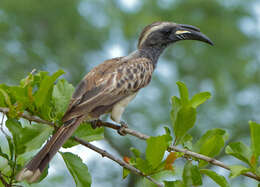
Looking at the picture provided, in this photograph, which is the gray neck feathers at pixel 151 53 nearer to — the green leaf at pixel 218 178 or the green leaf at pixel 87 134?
the green leaf at pixel 87 134

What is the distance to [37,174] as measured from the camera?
1.93 m

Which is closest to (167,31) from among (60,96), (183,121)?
(183,121)

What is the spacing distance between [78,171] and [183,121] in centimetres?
59

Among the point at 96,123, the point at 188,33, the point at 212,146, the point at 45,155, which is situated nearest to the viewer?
the point at 212,146

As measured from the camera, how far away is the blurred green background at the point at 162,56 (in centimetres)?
1211

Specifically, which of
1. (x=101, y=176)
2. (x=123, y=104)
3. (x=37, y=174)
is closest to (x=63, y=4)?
(x=101, y=176)

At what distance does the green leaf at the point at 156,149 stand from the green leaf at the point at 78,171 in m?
0.32

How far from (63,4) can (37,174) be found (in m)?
11.1

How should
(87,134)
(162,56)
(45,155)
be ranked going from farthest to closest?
1. (162,56)
2. (87,134)
3. (45,155)

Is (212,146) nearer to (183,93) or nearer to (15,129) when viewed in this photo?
(183,93)

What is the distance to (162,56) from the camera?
11.7m

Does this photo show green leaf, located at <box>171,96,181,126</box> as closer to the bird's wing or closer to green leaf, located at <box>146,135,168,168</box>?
green leaf, located at <box>146,135,168,168</box>

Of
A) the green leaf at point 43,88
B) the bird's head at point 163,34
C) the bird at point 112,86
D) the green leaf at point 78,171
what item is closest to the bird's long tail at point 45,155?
the bird at point 112,86

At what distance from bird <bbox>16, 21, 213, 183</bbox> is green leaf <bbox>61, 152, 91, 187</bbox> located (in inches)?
4.8
